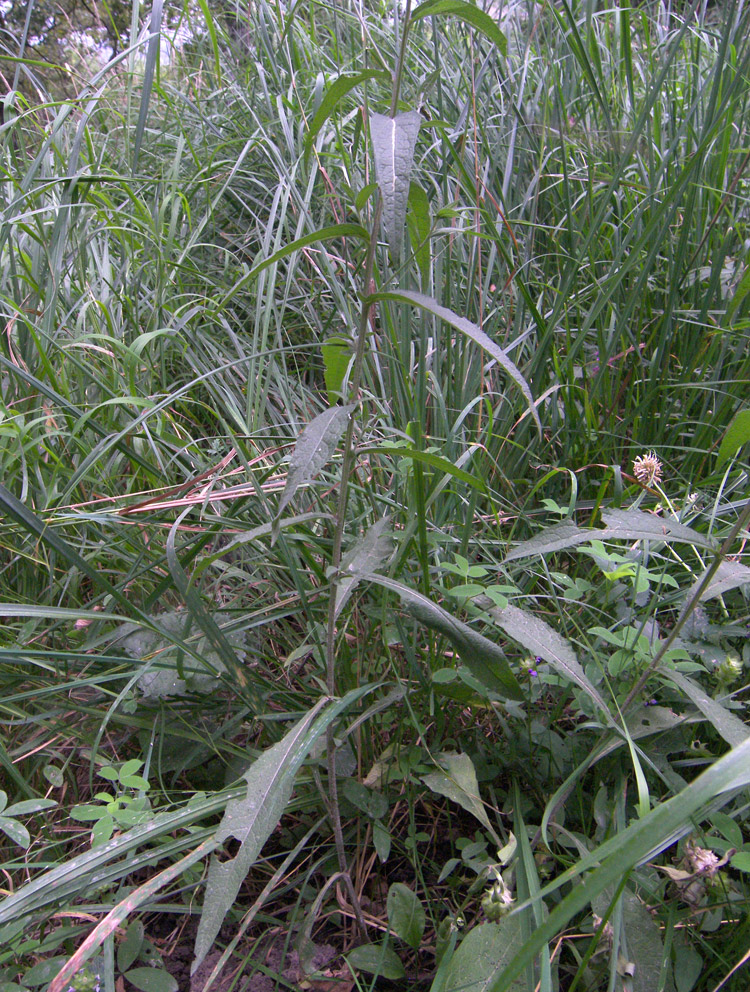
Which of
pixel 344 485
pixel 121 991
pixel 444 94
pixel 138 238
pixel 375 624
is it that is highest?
pixel 444 94

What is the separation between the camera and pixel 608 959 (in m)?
0.80

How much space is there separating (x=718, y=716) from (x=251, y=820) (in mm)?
569

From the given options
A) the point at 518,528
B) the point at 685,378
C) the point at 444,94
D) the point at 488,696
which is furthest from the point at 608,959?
the point at 444,94

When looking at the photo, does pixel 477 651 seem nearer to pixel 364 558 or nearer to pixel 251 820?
pixel 364 558

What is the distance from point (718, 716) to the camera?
2.62 ft

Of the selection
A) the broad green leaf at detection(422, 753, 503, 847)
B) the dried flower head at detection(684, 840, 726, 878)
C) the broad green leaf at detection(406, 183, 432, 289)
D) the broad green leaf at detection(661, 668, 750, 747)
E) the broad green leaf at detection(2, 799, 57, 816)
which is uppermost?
the broad green leaf at detection(406, 183, 432, 289)

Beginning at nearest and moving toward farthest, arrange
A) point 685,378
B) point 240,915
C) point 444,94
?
point 240,915 < point 685,378 < point 444,94

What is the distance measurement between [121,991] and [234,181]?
2332 mm

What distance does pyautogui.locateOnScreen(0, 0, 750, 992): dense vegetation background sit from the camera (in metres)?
0.78

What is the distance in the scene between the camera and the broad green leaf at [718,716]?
76 cm

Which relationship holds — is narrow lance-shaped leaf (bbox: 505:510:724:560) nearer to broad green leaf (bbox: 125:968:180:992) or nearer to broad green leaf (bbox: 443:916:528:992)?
broad green leaf (bbox: 443:916:528:992)

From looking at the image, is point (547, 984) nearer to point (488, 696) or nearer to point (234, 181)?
point (488, 696)

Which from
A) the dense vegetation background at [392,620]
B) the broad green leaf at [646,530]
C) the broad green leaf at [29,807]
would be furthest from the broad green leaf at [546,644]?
the broad green leaf at [29,807]

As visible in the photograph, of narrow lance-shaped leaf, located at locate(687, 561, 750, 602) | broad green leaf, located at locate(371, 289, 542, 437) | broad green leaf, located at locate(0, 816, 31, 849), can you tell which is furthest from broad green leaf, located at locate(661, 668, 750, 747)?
broad green leaf, located at locate(0, 816, 31, 849)
